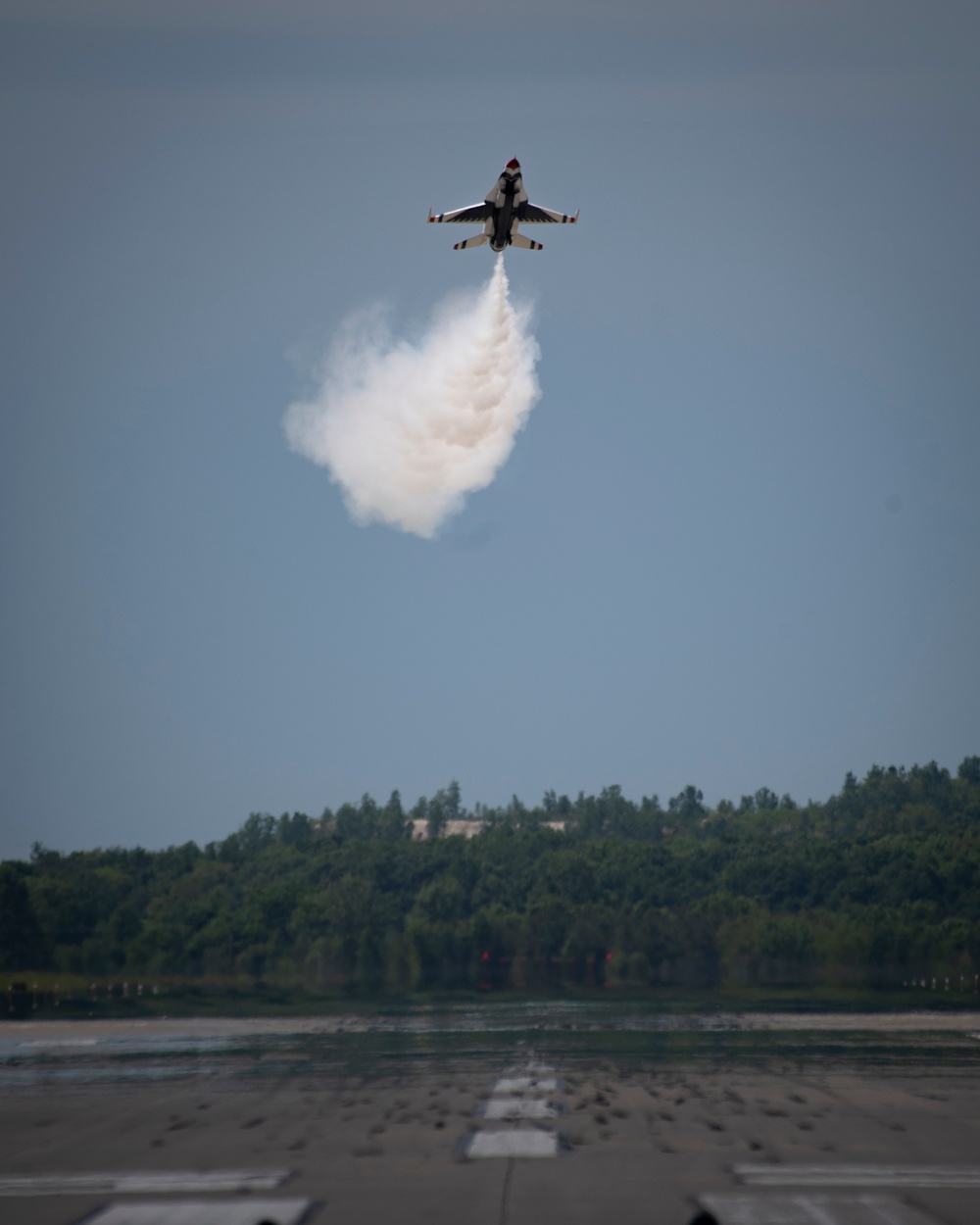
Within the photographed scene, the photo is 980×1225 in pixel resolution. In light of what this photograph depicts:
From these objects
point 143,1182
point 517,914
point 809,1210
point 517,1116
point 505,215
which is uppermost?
point 505,215

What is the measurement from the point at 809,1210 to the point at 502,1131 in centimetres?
1091

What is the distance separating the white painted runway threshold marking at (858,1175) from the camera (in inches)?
1139

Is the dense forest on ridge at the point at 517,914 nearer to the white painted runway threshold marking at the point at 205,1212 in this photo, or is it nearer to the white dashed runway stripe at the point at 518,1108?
the white dashed runway stripe at the point at 518,1108

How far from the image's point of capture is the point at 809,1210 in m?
26.4

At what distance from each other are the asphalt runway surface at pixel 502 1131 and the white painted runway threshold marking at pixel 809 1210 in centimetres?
8

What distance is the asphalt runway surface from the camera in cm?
2717

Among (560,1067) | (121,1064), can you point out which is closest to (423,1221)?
(560,1067)

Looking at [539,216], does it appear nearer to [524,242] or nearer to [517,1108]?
[524,242]

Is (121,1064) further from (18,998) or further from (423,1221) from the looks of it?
(18,998)

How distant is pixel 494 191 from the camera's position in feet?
196

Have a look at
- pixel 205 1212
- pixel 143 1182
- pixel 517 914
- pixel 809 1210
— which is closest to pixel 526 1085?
pixel 143 1182

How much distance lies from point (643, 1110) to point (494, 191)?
45.2 m

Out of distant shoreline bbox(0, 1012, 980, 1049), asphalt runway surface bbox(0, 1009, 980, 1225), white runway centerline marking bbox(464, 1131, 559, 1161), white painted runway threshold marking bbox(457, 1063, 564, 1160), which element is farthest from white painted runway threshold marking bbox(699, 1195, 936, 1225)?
distant shoreline bbox(0, 1012, 980, 1049)

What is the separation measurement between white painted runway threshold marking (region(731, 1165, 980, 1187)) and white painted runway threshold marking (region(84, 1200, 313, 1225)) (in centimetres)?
1149
